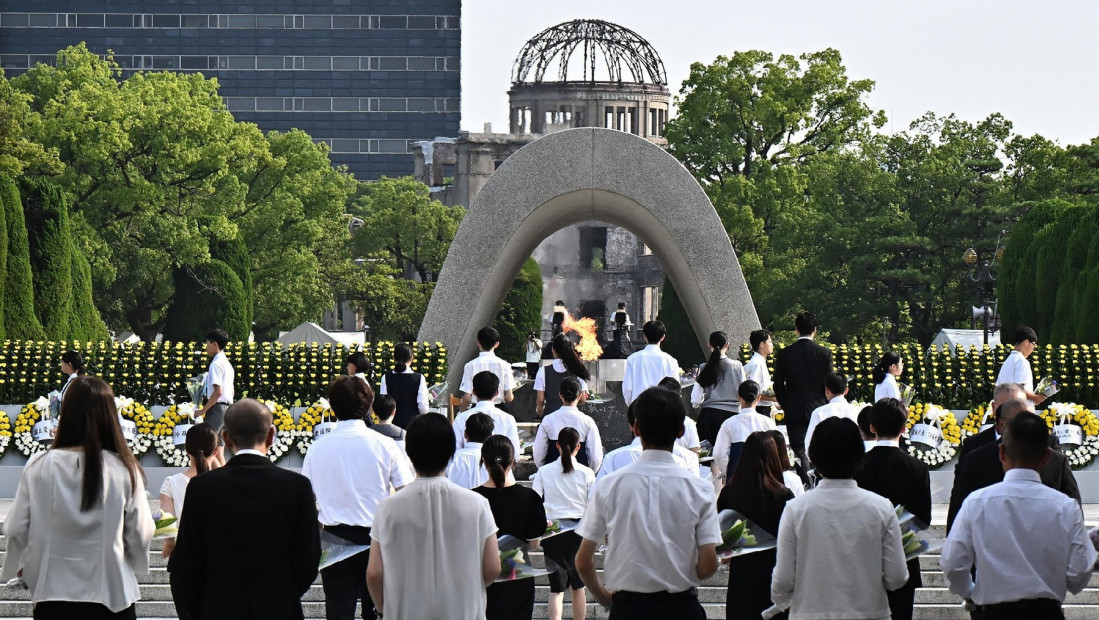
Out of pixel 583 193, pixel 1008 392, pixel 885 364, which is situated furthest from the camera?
pixel 583 193

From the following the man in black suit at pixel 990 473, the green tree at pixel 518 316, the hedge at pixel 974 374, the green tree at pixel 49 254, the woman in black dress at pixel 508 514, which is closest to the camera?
the man in black suit at pixel 990 473

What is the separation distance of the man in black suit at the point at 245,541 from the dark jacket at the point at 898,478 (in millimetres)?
2801

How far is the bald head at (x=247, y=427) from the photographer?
5.89m

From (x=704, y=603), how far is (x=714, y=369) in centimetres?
205

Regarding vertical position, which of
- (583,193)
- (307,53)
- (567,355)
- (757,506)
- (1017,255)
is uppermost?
(307,53)

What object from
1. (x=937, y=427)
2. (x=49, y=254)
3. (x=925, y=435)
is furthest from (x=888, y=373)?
(x=49, y=254)

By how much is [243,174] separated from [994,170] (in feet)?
59.2

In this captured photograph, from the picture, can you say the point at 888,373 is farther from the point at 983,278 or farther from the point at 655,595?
the point at 983,278

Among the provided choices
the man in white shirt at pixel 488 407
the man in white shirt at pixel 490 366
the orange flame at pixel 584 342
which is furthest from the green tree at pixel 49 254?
the man in white shirt at pixel 488 407

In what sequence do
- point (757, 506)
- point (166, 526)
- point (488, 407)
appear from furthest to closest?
point (488, 407) < point (166, 526) < point (757, 506)

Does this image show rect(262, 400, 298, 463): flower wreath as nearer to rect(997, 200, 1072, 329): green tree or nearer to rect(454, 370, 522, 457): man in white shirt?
rect(454, 370, 522, 457): man in white shirt

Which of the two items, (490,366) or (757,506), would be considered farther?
(490,366)

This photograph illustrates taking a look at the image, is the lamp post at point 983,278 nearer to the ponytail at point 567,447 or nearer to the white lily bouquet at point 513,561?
the ponytail at point 567,447

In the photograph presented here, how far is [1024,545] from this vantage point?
6004mm
